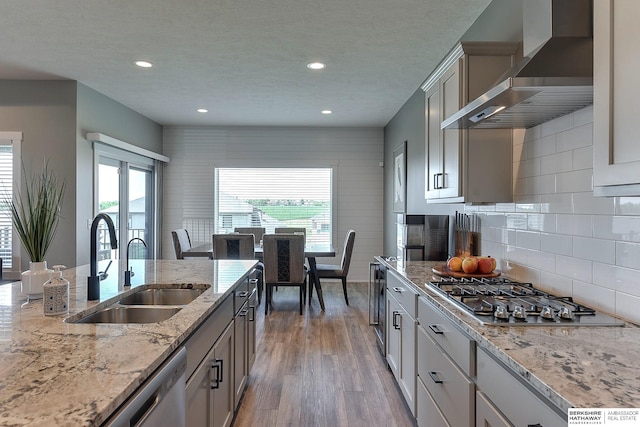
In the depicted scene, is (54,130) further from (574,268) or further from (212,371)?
(574,268)

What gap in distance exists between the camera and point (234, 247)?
4.59 metres

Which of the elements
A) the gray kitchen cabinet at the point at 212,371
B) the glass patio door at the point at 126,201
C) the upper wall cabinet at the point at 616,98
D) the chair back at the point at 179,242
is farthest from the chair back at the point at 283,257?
the upper wall cabinet at the point at 616,98

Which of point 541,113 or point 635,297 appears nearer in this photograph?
point 635,297

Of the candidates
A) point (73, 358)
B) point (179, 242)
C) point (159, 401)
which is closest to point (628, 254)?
point (159, 401)

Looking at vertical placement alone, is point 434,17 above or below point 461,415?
above

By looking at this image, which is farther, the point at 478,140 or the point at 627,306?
the point at 478,140

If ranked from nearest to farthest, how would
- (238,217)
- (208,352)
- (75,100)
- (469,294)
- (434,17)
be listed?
(208,352) → (469,294) → (434,17) → (75,100) → (238,217)

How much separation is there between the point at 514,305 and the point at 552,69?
3.15 feet

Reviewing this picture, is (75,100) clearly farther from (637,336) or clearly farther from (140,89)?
(637,336)

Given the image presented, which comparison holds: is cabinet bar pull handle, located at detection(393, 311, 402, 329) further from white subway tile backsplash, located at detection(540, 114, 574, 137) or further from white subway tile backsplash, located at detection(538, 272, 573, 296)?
white subway tile backsplash, located at detection(540, 114, 574, 137)

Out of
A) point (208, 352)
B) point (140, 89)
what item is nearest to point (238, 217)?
point (140, 89)

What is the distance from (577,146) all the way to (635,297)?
28.1 inches

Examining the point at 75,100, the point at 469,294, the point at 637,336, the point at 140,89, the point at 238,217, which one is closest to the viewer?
the point at 637,336

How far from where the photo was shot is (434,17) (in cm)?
280
